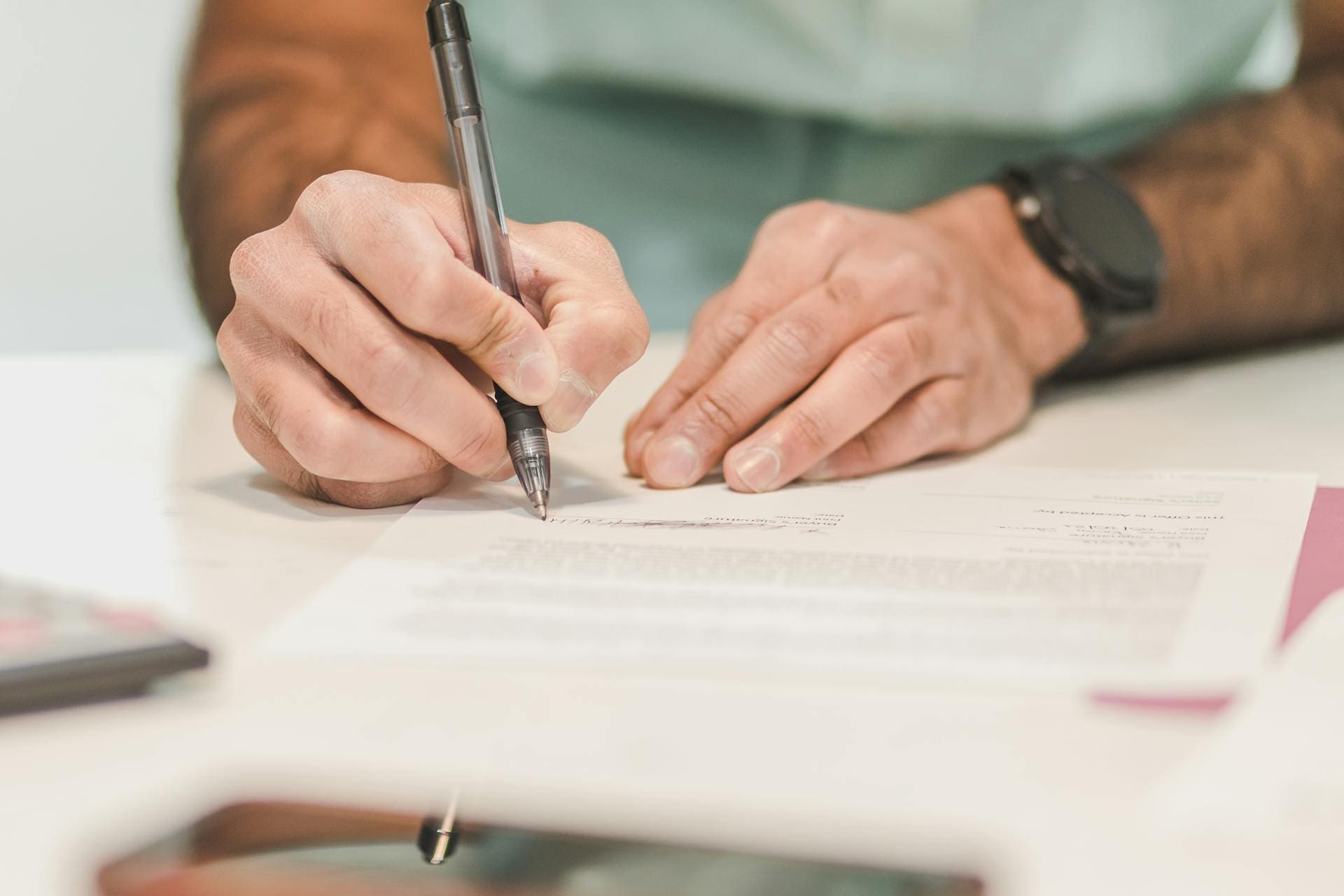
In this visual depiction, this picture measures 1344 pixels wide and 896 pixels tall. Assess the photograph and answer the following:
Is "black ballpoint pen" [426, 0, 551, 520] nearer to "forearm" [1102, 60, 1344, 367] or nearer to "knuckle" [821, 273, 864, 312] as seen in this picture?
"knuckle" [821, 273, 864, 312]

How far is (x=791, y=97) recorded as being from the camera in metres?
1.01

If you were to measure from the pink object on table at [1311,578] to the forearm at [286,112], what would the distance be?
22.8 inches

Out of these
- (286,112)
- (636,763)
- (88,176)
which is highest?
(88,176)

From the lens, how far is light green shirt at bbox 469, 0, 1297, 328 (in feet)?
3.24

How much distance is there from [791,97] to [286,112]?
0.42 metres

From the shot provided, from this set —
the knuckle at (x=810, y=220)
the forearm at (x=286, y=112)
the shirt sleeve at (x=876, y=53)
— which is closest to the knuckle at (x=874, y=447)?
the knuckle at (x=810, y=220)

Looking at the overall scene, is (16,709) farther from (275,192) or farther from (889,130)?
(889,130)

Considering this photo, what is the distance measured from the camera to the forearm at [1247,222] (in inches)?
33.4

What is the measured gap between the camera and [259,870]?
0.32 metres

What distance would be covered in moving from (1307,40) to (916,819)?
1.09 meters

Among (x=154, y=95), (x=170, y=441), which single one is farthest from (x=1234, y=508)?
(x=154, y=95)

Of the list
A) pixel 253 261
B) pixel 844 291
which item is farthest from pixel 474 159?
pixel 844 291

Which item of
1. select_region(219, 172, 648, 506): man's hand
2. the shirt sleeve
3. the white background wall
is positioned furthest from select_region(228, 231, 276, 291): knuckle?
the white background wall

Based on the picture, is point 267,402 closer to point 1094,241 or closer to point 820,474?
point 820,474
